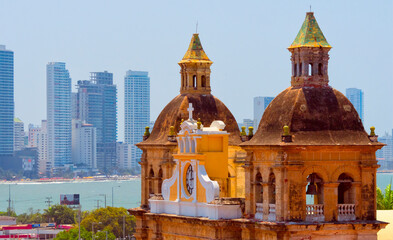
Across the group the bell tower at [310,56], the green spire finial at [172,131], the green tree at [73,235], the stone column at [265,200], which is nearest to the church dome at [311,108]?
the bell tower at [310,56]

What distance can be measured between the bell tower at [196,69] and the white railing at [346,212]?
13766 mm

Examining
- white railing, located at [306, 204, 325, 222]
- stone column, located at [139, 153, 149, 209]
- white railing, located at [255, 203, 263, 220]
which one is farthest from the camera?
stone column, located at [139, 153, 149, 209]

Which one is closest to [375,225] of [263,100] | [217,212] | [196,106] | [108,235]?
[217,212]

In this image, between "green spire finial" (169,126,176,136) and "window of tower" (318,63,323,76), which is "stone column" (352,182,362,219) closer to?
"window of tower" (318,63,323,76)

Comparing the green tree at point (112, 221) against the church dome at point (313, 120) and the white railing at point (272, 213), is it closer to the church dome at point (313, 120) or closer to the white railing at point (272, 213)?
the church dome at point (313, 120)

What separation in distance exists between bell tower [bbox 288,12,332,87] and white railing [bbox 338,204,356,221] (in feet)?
15.4

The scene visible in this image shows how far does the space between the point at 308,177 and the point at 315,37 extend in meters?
5.23

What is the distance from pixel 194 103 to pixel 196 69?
1771 millimetres

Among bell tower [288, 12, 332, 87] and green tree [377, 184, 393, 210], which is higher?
bell tower [288, 12, 332, 87]

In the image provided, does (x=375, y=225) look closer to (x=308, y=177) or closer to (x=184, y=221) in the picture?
(x=308, y=177)

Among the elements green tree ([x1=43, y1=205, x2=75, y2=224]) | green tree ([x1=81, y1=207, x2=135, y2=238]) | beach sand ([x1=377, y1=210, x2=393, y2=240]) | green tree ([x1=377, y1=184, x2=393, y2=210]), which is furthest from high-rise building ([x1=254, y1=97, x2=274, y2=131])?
green tree ([x1=43, y1=205, x2=75, y2=224])

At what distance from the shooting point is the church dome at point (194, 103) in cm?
5803

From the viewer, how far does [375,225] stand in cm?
4697

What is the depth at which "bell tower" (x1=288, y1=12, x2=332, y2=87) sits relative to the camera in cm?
4828
